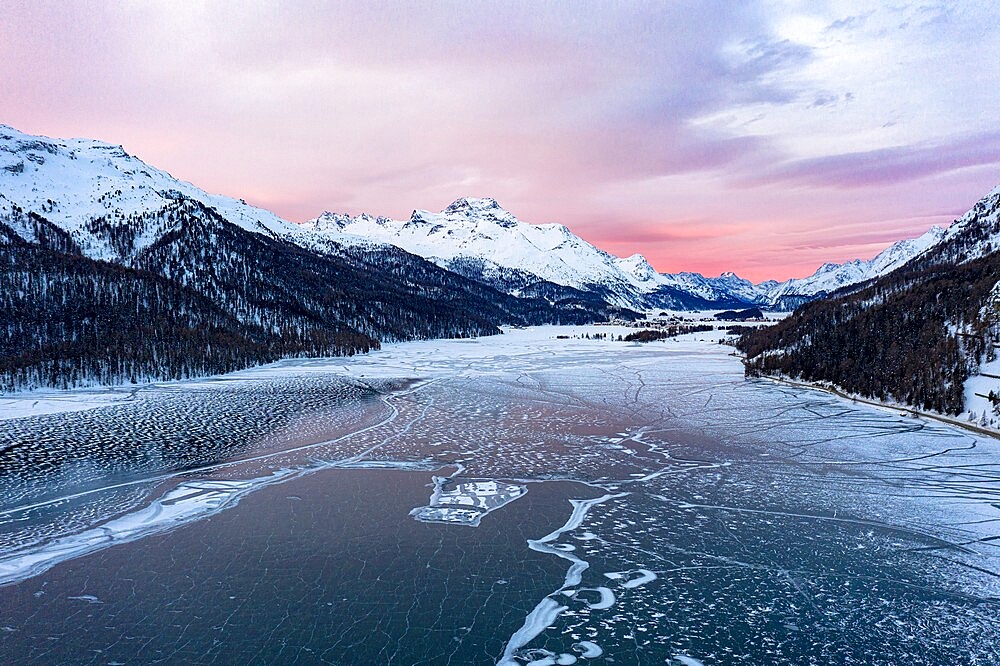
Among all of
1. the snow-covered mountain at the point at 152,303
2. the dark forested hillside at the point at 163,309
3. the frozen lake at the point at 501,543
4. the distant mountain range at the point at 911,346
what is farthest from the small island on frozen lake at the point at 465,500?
the snow-covered mountain at the point at 152,303

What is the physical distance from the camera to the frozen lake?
474 inches

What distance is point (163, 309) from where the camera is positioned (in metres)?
115

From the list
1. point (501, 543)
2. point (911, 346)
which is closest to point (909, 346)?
point (911, 346)

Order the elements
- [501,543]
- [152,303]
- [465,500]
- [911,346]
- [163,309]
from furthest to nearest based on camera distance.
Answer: [152,303] → [163,309] → [911,346] → [465,500] → [501,543]

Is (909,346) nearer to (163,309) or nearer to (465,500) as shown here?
(465,500)

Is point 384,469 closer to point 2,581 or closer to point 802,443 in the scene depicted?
point 2,581

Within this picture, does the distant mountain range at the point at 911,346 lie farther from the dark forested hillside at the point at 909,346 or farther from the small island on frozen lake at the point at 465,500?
the small island on frozen lake at the point at 465,500

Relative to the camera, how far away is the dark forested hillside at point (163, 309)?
75731mm

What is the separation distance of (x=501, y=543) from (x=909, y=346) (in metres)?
51.2

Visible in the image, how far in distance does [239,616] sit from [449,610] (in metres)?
5.22

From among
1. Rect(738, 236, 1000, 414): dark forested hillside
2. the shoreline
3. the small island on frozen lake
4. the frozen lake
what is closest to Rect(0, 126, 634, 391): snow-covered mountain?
the frozen lake

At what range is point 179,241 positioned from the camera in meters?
174

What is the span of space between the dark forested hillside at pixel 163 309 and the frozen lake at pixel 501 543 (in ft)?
150

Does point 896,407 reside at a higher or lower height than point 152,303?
lower
